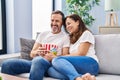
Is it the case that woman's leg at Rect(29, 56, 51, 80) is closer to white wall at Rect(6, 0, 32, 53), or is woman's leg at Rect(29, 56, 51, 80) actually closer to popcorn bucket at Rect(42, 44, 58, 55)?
popcorn bucket at Rect(42, 44, 58, 55)

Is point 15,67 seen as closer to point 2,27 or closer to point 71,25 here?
point 71,25

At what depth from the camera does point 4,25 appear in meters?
3.21

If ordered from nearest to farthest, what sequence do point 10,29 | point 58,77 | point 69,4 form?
point 58,77 → point 10,29 → point 69,4

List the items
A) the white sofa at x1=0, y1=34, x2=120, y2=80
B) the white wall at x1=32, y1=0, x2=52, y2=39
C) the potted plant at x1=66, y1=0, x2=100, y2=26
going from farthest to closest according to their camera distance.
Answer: the white wall at x1=32, y1=0, x2=52, y2=39 < the potted plant at x1=66, y1=0, x2=100, y2=26 < the white sofa at x1=0, y1=34, x2=120, y2=80

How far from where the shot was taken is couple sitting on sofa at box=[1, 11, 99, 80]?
192cm

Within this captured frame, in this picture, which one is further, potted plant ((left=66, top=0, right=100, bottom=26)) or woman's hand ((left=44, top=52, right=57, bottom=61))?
potted plant ((left=66, top=0, right=100, bottom=26))

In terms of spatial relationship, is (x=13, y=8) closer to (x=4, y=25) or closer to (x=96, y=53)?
(x=4, y=25)

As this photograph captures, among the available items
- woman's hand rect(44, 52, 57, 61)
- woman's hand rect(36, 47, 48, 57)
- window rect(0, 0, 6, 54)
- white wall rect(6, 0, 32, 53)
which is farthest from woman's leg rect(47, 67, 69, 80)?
window rect(0, 0, 6, 54)

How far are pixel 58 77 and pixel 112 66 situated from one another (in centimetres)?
56

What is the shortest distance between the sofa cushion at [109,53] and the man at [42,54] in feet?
1.09

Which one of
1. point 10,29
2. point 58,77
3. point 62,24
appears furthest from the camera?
point 10,29

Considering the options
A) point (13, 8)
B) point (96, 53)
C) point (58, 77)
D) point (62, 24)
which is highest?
point (13, 8)

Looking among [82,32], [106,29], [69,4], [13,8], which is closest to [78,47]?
[82,32]

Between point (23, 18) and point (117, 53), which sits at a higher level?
point (23, 18)
